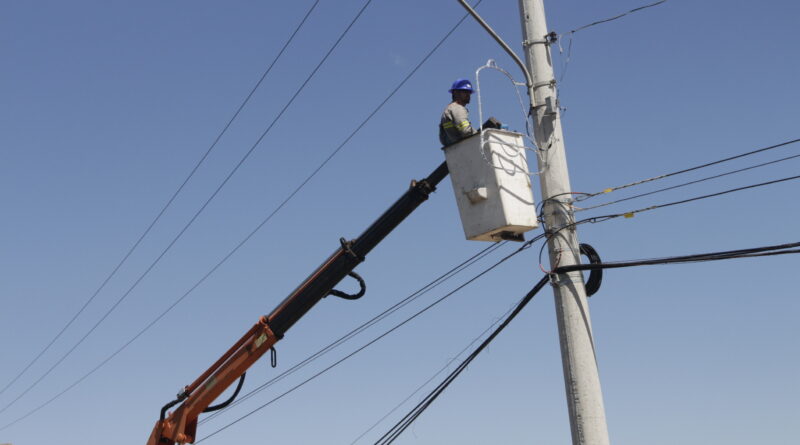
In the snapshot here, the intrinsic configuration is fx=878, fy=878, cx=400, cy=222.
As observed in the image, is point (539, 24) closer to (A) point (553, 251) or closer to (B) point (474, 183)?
(B) point (474, 183)

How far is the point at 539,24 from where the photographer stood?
9.35 meters

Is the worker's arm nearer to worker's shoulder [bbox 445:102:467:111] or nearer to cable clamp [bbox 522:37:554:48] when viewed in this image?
worker's shoulder [bbox 445:102:467:111]

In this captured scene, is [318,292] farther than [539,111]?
Yes

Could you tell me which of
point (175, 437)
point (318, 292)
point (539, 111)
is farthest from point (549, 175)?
point (175, 437)

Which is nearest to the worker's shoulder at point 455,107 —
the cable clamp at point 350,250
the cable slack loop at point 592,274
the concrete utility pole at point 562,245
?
the concrete utility pole at point 562,245

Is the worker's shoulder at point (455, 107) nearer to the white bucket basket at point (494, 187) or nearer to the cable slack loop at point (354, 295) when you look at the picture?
the white bucket basket at point (494, 187)

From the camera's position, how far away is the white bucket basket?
28.6ft

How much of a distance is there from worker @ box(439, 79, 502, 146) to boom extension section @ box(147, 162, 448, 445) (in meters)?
0.70

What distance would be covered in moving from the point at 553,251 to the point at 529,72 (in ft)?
6.53

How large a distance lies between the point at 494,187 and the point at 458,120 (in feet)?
3.01

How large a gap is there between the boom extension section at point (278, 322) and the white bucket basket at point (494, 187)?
3.14 ft

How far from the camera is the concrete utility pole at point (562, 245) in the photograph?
794cm

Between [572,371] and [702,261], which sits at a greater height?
[702,261]

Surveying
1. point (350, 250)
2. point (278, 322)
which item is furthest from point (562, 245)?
point (278, 322)
